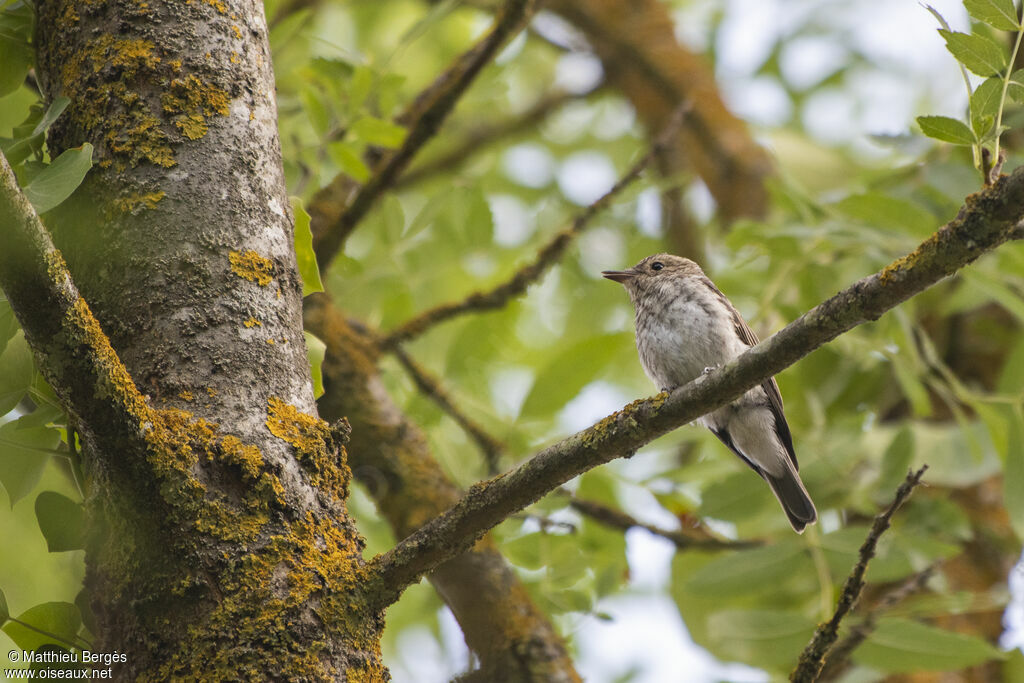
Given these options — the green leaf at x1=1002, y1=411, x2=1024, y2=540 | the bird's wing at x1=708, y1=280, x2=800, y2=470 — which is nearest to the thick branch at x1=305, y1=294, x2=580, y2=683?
the bird's wing at x1=708, y1=280, x2=800, y2=470

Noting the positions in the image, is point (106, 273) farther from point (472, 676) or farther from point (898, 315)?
point (898, 315)

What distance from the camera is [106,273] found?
2.23 m

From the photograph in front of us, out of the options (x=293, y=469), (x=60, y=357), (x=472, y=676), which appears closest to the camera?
(x=60, y=357)

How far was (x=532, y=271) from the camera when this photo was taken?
4059 millimetres

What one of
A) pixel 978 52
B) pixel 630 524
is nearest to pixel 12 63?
pixel 978 52

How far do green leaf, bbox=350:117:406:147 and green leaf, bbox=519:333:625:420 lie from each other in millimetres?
1151

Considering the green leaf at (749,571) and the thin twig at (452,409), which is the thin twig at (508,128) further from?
the green leaf at (749,571)

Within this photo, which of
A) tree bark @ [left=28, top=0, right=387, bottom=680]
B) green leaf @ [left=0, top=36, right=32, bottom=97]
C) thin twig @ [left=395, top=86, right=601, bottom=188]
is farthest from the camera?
thin twig @ [left=395, top=86, right=601, bottom=188]

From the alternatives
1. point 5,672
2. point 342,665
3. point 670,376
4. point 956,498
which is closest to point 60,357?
point 342,665

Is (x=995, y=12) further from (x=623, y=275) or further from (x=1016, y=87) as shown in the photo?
(x=623, y=275)

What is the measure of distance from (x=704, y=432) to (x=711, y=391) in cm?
263

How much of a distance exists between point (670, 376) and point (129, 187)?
276 cm

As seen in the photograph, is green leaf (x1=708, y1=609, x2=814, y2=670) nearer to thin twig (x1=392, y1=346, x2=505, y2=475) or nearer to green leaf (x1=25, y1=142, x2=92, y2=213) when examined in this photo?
thin twig (x1=392, y1=346, x2=505, y2=475)

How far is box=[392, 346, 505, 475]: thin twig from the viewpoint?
421 centimetres
